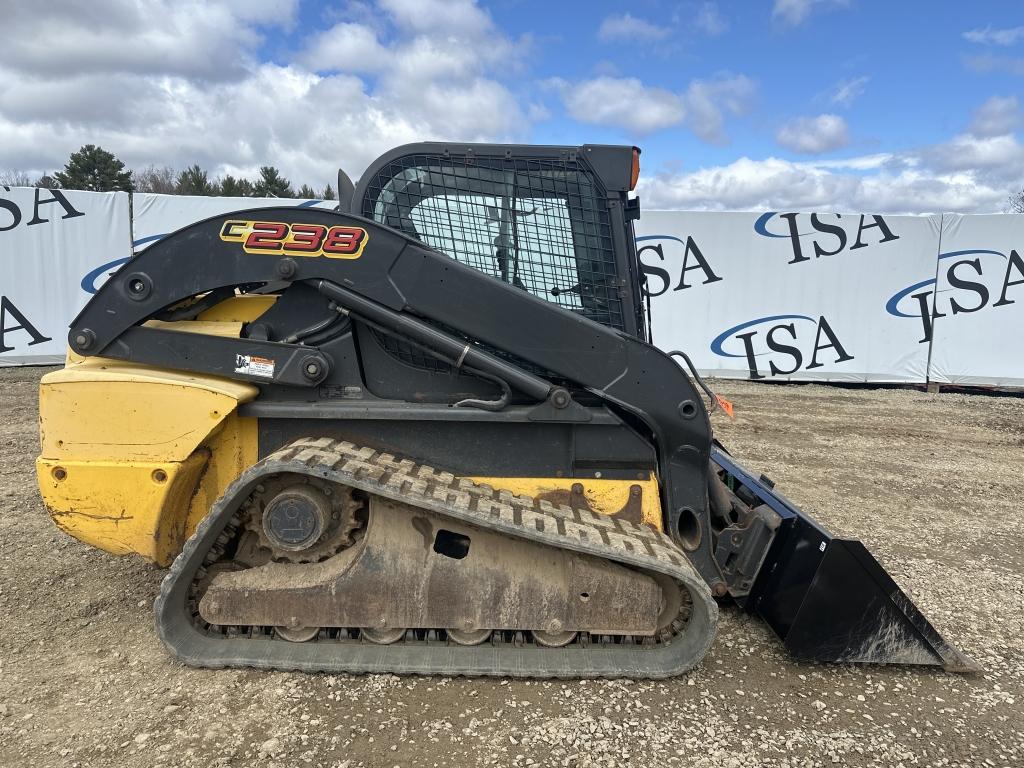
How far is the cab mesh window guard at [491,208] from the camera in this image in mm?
3305

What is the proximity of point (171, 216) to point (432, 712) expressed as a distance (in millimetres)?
11277

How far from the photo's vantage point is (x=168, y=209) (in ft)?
37.9

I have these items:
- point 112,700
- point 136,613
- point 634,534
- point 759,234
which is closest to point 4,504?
point 136,613

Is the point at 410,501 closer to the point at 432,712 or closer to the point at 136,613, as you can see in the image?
the point at 432,712

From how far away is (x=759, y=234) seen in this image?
38.4 ft

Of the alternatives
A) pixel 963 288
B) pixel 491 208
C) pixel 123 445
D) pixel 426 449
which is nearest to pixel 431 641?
pixel 426 449

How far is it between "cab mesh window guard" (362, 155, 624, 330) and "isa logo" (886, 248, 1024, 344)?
10376 millimetres

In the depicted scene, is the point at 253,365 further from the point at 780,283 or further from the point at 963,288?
the point at 963,288

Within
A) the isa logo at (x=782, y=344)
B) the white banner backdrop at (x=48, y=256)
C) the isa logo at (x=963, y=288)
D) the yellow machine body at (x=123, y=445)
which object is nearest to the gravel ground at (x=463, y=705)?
the yellow machine body at (x=123, y=445)

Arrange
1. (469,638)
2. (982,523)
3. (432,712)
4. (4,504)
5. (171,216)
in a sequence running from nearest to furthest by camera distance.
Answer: (432,712) < (469,638) < (4,504) < (982,523) < (171,216)

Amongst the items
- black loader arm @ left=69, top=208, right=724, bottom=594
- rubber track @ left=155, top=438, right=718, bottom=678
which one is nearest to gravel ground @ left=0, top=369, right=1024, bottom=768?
rubber track @ left=155, top=438, right=718, bottom=678

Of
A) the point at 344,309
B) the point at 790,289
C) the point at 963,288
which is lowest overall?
the point at 344,309

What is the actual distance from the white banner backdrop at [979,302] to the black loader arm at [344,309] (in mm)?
10712

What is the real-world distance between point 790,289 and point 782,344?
974 millimetres
